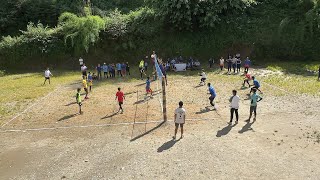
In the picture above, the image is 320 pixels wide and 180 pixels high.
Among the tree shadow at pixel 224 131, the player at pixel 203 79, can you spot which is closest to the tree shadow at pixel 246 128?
the tree shadow at pixel 224 131

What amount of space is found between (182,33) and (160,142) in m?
23.0

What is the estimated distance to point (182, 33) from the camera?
34.4 meters

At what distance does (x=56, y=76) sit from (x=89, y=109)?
494 inches

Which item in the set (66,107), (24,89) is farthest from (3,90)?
(66,107)

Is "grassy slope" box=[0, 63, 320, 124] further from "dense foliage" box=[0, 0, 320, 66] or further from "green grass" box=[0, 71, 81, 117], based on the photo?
"dense foliage" box=[0, 0, 320, 66]

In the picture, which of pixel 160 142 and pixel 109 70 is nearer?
pixel 160 142

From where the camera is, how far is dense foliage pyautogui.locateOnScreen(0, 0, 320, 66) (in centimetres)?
3178

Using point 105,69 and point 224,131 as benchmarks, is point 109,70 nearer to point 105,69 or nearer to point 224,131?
point 105,69

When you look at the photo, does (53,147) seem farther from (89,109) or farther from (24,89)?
(24,89)

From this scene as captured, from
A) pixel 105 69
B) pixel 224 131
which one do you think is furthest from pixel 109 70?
pixel 224 131

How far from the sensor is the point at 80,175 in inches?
430

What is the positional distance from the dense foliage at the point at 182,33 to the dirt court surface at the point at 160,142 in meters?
14.2

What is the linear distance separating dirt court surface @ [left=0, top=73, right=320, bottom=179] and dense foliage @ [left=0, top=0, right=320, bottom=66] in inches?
560

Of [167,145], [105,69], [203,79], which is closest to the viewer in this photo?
[167,145]
